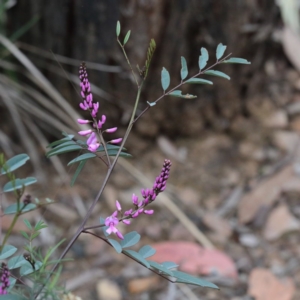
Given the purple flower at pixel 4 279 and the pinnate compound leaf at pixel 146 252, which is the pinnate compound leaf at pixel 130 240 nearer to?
the pinnate compound leaf at pixel 146 252

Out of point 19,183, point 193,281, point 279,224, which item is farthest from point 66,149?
point 279,224

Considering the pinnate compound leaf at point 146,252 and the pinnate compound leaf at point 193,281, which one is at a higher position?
the pinnate compound leaf at point 146,252

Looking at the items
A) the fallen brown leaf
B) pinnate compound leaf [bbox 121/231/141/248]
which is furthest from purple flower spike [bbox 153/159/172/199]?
the fallen brown leaf

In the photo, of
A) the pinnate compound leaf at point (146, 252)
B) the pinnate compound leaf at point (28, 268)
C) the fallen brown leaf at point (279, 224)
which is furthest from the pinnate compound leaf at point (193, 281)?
the fallen brown leaf at point (279, 224)

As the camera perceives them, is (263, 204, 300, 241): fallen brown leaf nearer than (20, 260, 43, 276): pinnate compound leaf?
No

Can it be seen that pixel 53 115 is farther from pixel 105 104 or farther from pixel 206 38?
pixel 206 38

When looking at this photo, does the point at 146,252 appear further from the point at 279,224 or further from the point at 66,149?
the point at 279,224

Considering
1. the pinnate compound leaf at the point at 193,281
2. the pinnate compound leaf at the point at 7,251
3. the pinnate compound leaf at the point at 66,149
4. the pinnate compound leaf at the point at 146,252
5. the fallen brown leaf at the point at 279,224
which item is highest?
the pinnate compound leaf at the point at 66,149

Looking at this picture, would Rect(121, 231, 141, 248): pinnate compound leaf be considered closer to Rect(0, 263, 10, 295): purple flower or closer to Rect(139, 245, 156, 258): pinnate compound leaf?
Rect(139, 245, 156, 258): pinnate compound leaf

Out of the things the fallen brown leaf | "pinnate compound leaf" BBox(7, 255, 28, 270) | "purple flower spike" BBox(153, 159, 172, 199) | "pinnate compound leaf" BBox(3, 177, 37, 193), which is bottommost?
the fallen brown leaf

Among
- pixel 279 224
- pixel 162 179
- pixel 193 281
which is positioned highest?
pixel 162 179

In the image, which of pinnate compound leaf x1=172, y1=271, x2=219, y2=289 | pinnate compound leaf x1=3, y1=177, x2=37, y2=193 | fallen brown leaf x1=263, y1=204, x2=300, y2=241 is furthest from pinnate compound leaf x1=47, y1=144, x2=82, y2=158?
fallen brown leaf x1=263, y1=204, x2=300, y2=241

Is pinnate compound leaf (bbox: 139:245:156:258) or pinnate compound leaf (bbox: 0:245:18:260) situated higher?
pinnate compound leaf (bbox: 0:245:18:260)

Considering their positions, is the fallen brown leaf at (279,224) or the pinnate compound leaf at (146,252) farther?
the fallen brown leaf at (279,224)
